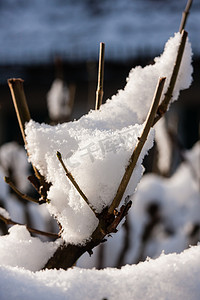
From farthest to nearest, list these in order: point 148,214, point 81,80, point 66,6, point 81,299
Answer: point 66,6 → point 81,80 → point 148,214 → point 81,299

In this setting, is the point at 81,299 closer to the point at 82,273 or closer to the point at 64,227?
the point at 82,273

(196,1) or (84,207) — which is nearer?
(84,207)

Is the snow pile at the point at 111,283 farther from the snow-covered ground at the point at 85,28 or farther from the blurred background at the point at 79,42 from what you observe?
the snow-covered ground at the point at 85,28

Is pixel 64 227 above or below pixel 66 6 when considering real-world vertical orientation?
below

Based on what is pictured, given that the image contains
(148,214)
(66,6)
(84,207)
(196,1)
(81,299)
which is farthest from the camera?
(66,6)

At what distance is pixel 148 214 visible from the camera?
2.92 m

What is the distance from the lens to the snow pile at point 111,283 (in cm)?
56

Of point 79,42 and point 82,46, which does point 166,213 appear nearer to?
point 82,46

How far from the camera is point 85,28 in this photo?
25.9 feet

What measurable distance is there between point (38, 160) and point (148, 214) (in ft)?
7.50

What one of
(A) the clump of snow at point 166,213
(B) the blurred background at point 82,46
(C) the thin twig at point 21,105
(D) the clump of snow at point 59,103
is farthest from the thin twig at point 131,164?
(B) the blurred background at point 82,46

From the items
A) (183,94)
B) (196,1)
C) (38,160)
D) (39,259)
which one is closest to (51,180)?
(38,160)

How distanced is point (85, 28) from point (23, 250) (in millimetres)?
7635

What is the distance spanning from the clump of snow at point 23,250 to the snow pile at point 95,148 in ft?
0.29
